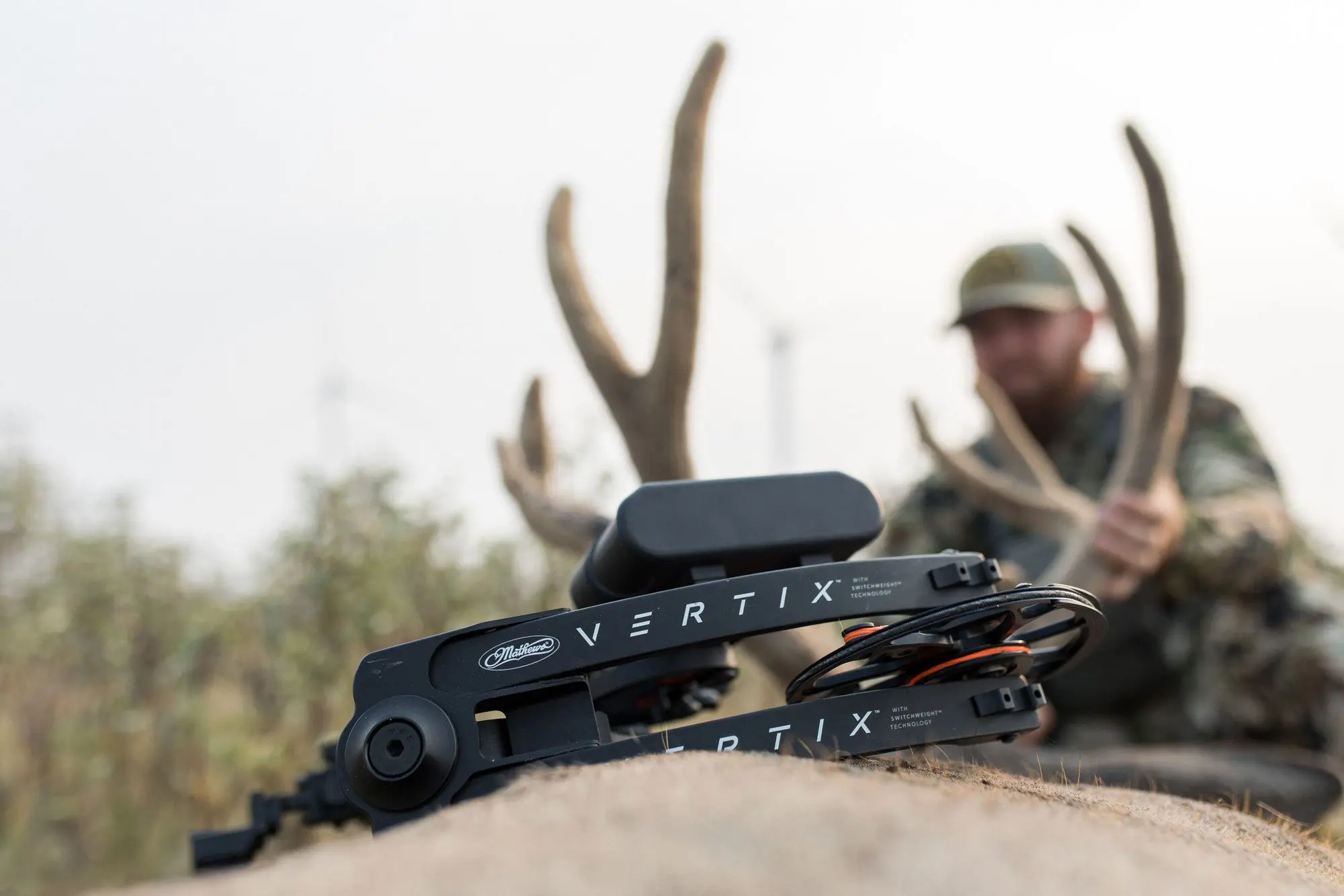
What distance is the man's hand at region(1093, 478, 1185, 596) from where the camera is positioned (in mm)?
3014

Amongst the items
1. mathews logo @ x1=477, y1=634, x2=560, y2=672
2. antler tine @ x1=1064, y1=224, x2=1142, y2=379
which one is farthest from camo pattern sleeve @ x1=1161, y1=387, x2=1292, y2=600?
mathews logo @ x1=477, y1=634, x2=560, y2=672

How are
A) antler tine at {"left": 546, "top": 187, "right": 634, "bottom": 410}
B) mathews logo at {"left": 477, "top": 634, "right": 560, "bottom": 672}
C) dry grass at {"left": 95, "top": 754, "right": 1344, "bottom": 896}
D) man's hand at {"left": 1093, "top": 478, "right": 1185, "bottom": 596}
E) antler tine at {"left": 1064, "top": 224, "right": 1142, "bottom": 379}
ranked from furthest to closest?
antler tine at {"left": 1064, "top": 224, "right": 1142, "bottom": 379}
man's hand at {"left": 1093, "top": 478, "right": 1185, "bottom": 596}
antler tine at {"left": 546, "top": 187, "right": 634, "bottom": 410}
mathews logo at {"left": 477, "top": 634, "right": 560, "bottom": 672}
dry grass at {"left": 95, "top": 754, "right": 1344, "bottom": 896}

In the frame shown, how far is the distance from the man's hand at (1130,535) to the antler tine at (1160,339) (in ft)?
0.25

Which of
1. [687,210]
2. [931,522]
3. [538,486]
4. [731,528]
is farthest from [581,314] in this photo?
[931,522]

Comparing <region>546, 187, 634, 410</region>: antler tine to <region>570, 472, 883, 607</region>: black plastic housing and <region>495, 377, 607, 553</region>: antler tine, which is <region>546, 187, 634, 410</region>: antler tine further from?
<region>570, 472, 883, 607</region>: black plastic housing

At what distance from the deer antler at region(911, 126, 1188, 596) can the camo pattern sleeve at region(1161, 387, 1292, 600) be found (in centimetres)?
41

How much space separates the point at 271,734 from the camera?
453 centimetres

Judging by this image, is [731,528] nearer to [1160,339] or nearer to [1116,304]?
[1160,339]

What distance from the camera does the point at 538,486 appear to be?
2.95 metres

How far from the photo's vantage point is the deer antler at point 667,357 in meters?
2.02

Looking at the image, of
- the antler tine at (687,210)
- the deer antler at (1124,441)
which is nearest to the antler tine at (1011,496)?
the deer antler at (1124,441)

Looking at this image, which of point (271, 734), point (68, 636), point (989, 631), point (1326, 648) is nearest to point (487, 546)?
point (271, 734)

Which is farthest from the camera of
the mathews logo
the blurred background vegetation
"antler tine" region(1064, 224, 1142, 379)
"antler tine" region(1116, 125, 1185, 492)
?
the blurred background vegetation

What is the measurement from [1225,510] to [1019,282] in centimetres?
140
